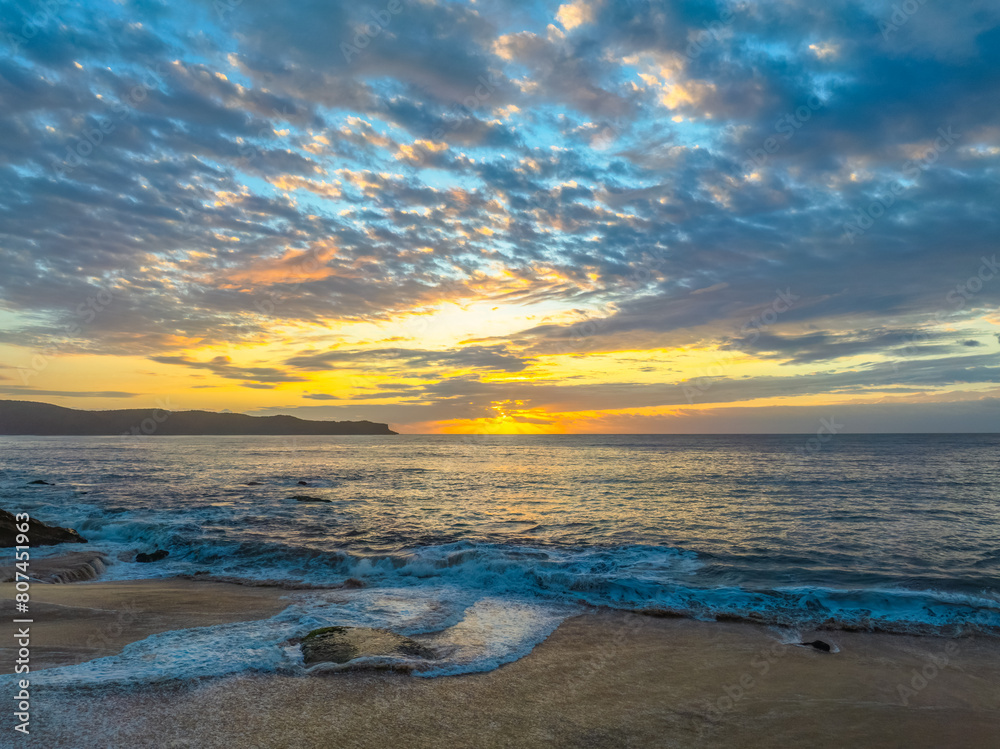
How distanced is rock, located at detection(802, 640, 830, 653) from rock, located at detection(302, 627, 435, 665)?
27.8 feet

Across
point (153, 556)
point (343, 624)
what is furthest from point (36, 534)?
point (343, 624)

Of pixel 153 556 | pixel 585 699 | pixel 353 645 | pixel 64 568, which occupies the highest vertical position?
pixel 353 645

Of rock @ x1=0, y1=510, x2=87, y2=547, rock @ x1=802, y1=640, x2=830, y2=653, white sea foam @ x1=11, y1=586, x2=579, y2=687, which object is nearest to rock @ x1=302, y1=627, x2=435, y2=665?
white sea foam @ x1=11, y1=586, x2=579, y2=687

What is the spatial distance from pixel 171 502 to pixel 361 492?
13408mm

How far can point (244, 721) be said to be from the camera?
726 centimetres

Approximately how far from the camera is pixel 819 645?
1153 cm

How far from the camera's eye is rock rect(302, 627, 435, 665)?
974cm

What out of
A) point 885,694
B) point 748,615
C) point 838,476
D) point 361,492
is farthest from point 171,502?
point 838,476

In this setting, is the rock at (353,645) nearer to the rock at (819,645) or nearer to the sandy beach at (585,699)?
the sandy beach at (585,699)

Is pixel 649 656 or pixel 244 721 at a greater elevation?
pixel 244 721

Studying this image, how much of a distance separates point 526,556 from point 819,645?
10282 mm

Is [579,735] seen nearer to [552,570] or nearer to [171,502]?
[552,570]

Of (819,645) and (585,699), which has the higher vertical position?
(585,699)

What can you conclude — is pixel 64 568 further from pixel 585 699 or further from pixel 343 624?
pixel 585 699
